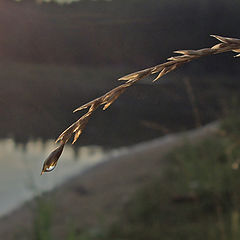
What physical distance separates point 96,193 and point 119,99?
654 inches

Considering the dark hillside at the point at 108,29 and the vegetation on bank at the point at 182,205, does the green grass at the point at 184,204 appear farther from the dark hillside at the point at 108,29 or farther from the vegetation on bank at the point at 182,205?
the dark hillside at the point at 108,29

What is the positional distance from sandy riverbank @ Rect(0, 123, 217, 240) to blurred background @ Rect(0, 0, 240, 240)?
33mm

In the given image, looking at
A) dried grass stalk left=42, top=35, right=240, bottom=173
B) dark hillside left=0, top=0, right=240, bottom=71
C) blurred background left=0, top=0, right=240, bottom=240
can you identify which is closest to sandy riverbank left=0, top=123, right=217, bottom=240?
blurred background left=0, top=0, right=240, bottom=240

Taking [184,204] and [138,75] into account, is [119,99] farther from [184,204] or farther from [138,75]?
[138,75]

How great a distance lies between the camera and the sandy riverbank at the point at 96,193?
4684 mm

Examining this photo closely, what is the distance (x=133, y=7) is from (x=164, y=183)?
2763cm

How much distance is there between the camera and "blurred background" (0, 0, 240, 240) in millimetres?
4129

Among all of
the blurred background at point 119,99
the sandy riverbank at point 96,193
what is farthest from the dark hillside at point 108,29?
the sandy riverbank at point 96,193

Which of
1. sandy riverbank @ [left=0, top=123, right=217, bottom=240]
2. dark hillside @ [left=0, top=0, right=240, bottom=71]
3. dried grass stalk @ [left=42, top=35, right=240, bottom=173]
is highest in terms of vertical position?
dried grass stalk @ [left=42, top=35, right=240, bottom=173]

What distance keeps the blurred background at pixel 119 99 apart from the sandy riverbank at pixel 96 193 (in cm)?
3

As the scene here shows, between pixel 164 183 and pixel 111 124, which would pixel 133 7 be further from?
pixel 164 183

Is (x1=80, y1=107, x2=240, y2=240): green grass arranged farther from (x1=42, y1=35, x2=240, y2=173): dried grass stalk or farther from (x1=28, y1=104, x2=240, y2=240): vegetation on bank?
(x1=42, y1=35, x2=240, y2=173): dried grass stalk

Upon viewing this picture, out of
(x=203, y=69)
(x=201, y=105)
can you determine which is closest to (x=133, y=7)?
(x=203, y=69)

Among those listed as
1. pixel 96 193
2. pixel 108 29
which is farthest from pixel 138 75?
pixel 108 29
